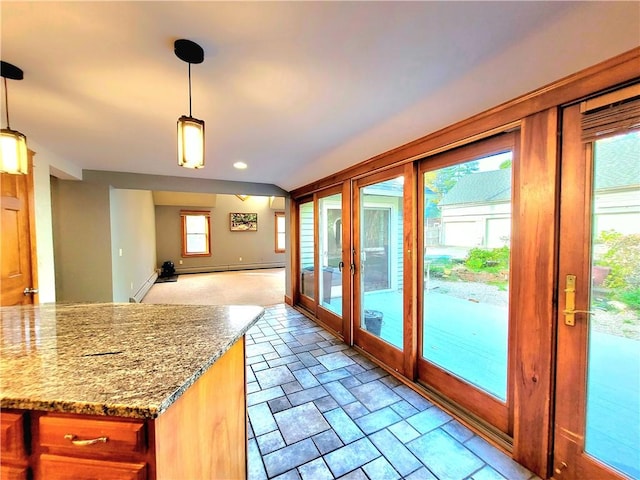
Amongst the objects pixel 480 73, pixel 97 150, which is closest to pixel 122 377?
pixel 480 73

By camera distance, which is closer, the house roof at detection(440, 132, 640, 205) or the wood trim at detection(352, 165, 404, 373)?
the house roof at detection(440, 132, 640, 205)

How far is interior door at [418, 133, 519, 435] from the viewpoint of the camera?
1.86 metres

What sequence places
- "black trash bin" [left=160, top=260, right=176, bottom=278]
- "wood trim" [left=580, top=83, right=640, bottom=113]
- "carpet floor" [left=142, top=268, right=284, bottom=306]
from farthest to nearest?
1. "black trash bin" [left=160, top=260, right=176, bottom=278]
2. "carpet floor" [left=142, top=268, right=284, bottom=306]
3. "wood trim" [left=580, top=83, right=640, bottom=113]

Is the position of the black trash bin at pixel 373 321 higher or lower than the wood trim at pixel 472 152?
lower

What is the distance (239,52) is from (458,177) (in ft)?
5.82

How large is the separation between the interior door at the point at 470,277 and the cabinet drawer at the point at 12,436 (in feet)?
7.67

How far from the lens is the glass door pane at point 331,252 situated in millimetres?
3785

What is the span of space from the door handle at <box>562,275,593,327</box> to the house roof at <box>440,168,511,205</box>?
64 cm

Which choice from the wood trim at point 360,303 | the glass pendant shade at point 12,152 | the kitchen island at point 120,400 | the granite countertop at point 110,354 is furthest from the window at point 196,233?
the kitchen island at point 120,400

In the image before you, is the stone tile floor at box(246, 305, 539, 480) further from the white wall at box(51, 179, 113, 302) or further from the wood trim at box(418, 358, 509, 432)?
the white wall at box(51, 179, 113, 302)

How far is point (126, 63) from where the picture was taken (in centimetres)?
142

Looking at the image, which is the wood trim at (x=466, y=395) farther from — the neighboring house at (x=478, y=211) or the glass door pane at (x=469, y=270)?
the neighboring house at (x=478, y=211)

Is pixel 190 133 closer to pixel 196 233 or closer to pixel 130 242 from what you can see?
pixel 130 242

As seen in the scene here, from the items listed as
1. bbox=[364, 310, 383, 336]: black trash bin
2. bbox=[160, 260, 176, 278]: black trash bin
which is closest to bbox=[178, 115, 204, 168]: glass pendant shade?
bbox=[364, 310, 383, 336]: black trash bin
